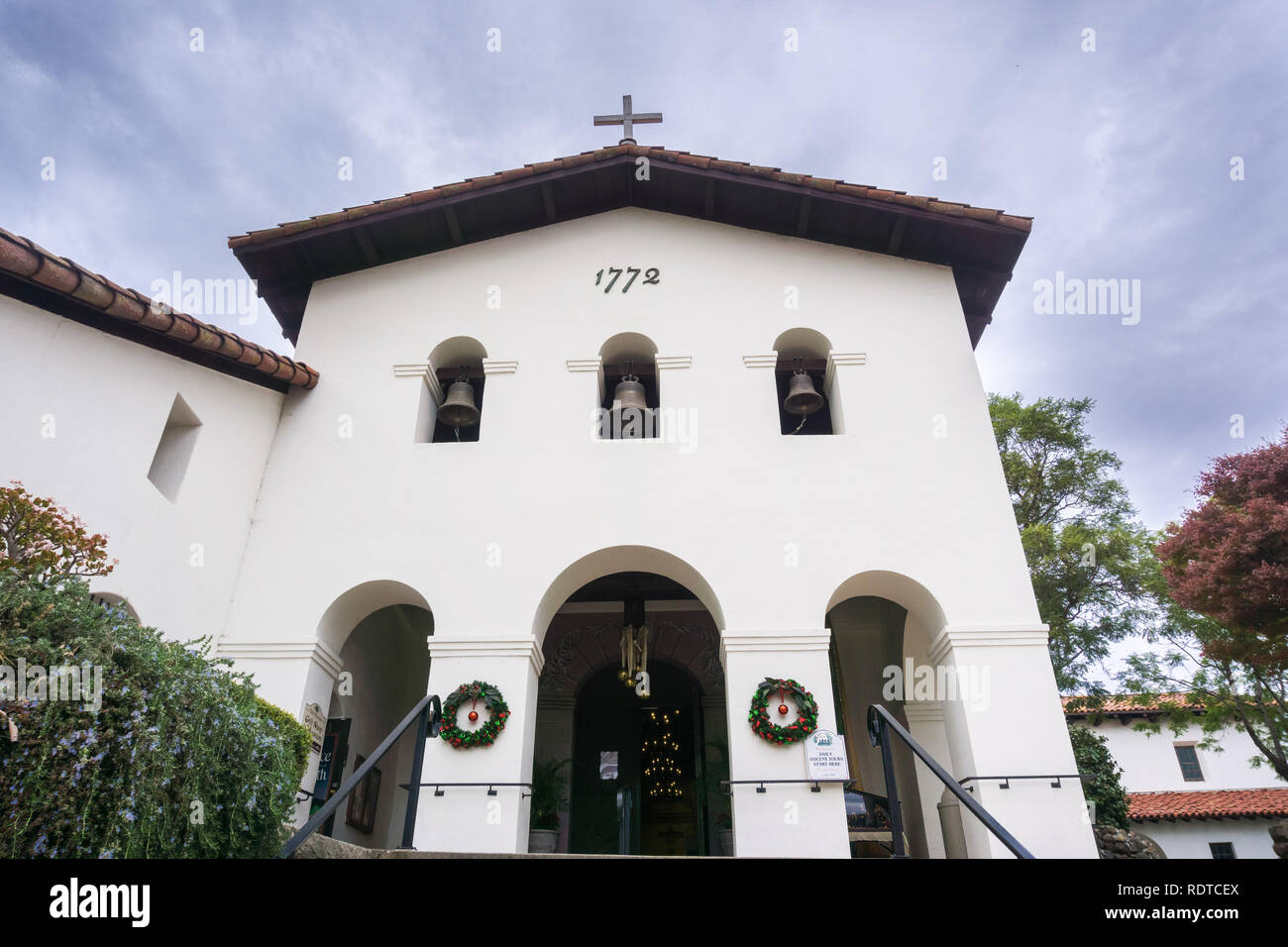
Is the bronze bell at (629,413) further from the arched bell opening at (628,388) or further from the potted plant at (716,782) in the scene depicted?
the potted plant at (716,782)

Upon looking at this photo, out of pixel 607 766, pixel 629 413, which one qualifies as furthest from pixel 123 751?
pixel 607 766

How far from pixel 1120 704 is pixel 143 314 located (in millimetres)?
22643

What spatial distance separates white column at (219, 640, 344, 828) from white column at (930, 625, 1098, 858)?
18.3ft

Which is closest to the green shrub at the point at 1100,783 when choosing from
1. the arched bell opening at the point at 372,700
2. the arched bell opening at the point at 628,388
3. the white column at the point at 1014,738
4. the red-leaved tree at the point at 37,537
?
the white column at the point at 1014,738

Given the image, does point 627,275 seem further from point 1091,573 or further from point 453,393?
point 1091,573

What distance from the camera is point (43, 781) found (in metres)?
3.27

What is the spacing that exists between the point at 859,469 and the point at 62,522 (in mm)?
6442

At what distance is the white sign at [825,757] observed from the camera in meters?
6.59

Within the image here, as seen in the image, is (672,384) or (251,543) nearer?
(251,543)

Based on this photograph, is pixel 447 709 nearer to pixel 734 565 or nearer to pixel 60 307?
pixel 734 565

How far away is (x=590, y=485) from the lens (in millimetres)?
8016

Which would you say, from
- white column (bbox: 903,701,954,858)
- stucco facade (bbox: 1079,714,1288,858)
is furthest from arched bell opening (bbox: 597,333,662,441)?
stucco facade (bbox: 1079,714,1288,858)

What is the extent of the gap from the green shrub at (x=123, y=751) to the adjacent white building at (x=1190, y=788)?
15.3 meters
